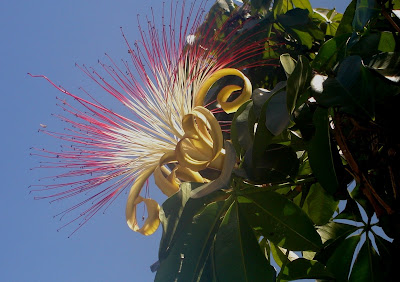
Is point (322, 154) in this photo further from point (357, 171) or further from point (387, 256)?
point (387, 256)

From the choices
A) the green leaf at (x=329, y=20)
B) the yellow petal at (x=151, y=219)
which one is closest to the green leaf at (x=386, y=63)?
the yellow petal at (x=151, y=219)

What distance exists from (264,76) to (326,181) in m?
0.49

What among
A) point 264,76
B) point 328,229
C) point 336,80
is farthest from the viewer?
point 264,76

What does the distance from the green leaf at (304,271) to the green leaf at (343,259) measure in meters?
0.04

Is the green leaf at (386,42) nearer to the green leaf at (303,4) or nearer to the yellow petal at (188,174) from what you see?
the yellow petal at (188,174)

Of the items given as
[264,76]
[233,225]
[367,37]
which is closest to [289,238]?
[233,225]

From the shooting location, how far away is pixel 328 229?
2.76 ft

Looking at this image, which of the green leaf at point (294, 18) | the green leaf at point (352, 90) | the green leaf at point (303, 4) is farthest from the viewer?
the green leaf at point (303, 4)

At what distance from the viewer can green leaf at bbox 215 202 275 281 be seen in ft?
2.25

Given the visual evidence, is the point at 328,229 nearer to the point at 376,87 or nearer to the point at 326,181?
the point at 326,181

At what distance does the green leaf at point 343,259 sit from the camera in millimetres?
784

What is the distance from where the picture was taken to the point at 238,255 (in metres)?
0.70

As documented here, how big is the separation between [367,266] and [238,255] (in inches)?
8.8

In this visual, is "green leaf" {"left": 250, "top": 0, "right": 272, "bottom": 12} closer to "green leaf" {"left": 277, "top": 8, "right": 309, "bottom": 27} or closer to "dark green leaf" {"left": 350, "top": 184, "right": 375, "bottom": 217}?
"green leaf" {"left": 277, "top": 8, "right": 309, "bottom": 27}
